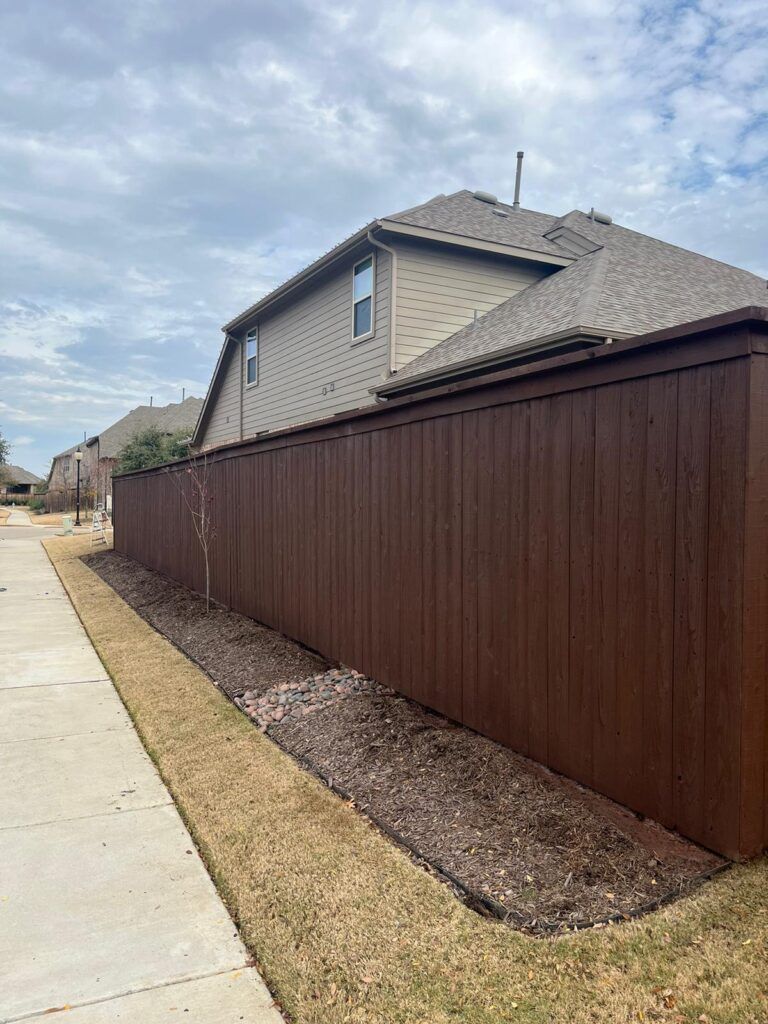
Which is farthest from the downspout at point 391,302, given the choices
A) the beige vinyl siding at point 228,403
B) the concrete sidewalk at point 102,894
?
the beige vinyl siding at point 228,403

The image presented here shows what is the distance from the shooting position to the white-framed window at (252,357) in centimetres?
1494

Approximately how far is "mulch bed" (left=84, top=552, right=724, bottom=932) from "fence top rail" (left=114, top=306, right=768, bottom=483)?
1.93m

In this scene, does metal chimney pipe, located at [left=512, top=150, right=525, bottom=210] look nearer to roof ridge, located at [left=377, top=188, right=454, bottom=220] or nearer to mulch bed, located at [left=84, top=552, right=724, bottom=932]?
roof ridge, located at [left=377, top=188, right=454, bottom=220]

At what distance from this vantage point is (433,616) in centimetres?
443

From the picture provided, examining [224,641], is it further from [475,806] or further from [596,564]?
[596,564]

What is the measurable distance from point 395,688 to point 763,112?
1002 cm

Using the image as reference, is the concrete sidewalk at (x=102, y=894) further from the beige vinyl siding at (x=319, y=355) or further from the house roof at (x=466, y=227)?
the house roof at (x=466, y=227)

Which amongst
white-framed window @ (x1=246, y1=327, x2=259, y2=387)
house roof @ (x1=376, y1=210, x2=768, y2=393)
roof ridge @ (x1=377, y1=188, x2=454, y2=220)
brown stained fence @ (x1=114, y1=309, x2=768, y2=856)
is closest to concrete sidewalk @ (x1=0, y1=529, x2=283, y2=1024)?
brown stained fence @ (x1=114, y1=309, x2=768, y2=856)

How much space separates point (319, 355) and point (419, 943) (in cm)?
1079

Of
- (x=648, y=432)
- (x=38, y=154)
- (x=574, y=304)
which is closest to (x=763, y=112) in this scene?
(x=574, y=304)

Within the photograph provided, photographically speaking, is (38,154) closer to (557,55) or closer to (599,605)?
(557,55)

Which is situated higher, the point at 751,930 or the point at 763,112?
the point at 763,112

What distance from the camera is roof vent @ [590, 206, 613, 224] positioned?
42.5ft

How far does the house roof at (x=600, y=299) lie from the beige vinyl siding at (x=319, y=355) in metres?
0.99
